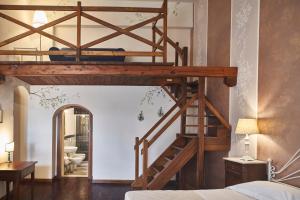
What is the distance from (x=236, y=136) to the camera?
→ 5.14 meters

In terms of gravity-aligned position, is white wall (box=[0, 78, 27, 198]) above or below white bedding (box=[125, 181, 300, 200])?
above

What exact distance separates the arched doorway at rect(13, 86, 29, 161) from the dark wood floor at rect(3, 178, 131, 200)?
79 cm

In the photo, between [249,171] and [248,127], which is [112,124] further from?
[249,171]

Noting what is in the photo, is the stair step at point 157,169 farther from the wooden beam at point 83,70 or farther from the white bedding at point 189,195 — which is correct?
the white bedding at point 189,195

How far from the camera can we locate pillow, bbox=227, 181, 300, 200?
2827 mm

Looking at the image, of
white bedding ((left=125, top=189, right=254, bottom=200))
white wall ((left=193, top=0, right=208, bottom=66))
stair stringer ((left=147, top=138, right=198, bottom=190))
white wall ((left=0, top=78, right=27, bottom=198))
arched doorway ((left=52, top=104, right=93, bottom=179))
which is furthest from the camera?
arched doorway ((left=52, top=104, right=93, bottom=179))

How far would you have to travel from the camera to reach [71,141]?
35.3ft

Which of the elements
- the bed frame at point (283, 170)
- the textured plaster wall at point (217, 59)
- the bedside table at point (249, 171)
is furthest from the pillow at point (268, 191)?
the textured plaster wall at point (217, 59)

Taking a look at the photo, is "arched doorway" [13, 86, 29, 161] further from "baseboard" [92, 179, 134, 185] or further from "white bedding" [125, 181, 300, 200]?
"white bedding" [125, 181, 300, 200]

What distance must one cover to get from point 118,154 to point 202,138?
2848mm

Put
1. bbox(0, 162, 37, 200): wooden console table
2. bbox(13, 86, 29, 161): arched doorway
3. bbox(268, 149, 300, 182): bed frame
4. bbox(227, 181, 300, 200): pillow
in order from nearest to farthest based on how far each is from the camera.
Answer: bbox(227, 181, 300, 200): pillow
bbox(268, 149, 300, 182): bed frame
bbox(0, 162, 37, 200): wooden console table
bbox(13, 86, 29, 161): arched doorway

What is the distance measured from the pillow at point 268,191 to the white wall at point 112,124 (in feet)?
14.2

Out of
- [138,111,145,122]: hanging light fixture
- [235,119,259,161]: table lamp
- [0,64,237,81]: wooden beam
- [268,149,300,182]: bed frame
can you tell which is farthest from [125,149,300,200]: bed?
[138,111,145,122]: hanging light fixture

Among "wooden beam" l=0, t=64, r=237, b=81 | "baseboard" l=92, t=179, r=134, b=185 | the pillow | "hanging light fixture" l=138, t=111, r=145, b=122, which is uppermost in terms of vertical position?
"wooden beam" l=0, t=64, r=237, b=81
